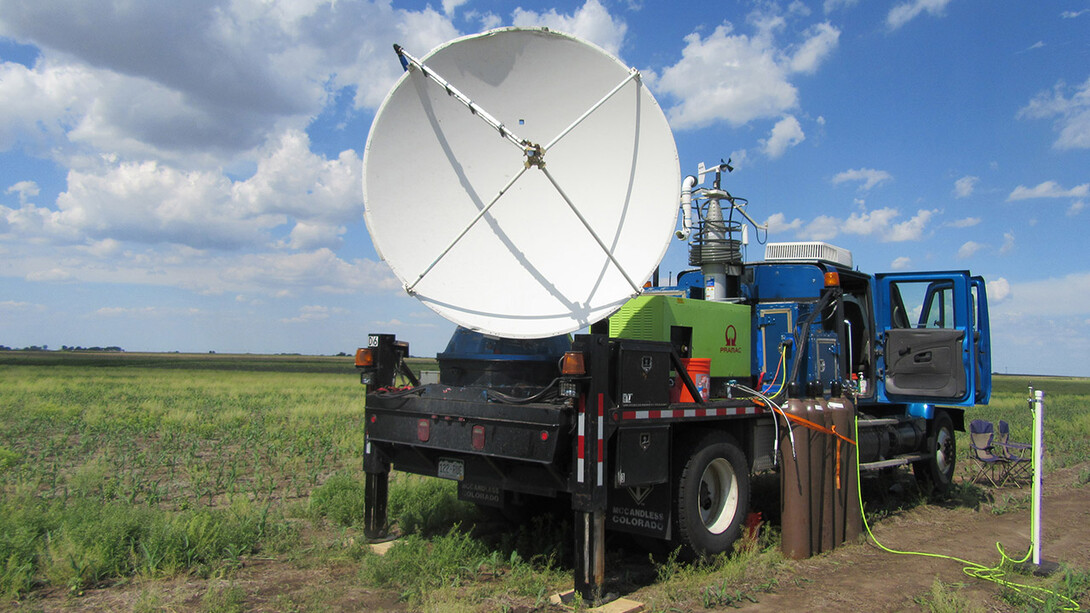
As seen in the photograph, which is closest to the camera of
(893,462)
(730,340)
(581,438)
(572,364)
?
(572,364)

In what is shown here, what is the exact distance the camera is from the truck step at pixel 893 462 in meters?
8.78

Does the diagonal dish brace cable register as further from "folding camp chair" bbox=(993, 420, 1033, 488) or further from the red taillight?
"folding camp chair" bbox=(993, 420, 1033, 488)

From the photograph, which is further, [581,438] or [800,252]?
[800,252]

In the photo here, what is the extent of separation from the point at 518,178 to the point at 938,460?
26.8 feet

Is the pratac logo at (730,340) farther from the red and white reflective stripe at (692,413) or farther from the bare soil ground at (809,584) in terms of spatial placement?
the bare soil ground at (809,584)

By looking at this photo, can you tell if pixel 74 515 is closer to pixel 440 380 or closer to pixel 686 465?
pixel 440 380

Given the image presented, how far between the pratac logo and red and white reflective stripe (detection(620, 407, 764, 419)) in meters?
1.13

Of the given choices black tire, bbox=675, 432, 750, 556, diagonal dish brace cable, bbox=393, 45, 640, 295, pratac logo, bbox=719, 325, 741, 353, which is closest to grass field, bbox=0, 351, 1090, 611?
black tire, bbox=675, 432, 750, 556

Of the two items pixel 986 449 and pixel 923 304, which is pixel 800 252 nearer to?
pixel 923 304

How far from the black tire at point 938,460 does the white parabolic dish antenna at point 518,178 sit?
7047mm

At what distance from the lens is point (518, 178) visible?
661 cm

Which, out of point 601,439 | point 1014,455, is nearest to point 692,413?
point 601,439

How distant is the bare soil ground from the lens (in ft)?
17.3

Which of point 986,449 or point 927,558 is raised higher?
point 986,449
